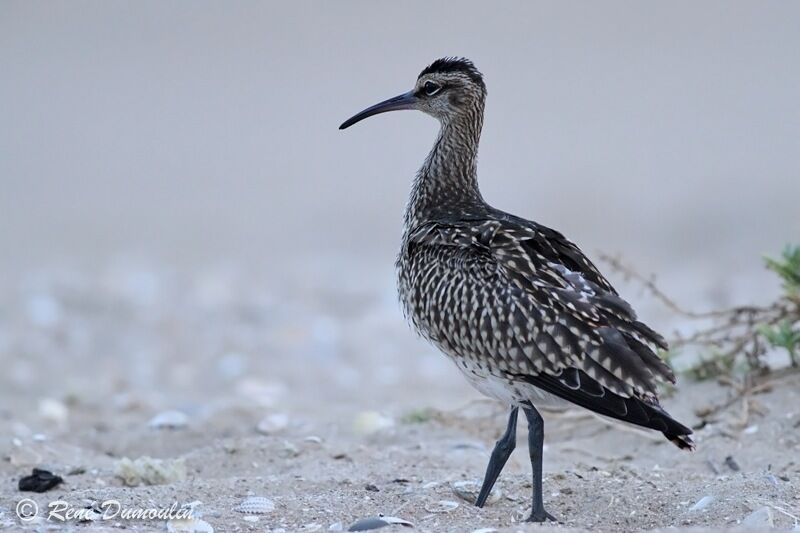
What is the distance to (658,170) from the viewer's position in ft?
67.5

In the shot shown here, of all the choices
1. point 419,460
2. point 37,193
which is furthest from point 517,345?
point 37,193

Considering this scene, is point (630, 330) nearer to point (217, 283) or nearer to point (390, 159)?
point (217, 283)

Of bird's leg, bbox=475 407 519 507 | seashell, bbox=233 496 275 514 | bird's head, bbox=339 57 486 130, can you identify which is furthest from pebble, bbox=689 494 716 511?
bird's head, bbox=339 57 486 130

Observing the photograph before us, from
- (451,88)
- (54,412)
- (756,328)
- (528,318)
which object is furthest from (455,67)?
(54,412)

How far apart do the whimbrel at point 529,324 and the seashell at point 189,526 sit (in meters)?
1.41

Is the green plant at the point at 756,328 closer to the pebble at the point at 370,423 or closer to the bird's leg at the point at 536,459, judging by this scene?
the pebble at the point at 370,423

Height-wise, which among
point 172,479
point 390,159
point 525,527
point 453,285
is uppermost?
point 390,159

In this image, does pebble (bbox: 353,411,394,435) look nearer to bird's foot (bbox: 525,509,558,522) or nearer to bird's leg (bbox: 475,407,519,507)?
bird's leg (bbox: 475,407,519,507)

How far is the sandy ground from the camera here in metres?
→ 7.26

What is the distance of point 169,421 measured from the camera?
1016cm

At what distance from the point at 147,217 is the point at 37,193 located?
1.90m

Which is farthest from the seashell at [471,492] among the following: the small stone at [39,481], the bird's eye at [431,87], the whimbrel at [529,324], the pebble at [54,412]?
the pebble at [54,412]

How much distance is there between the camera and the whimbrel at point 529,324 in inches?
272

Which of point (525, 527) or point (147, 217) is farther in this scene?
point (147, 217)
